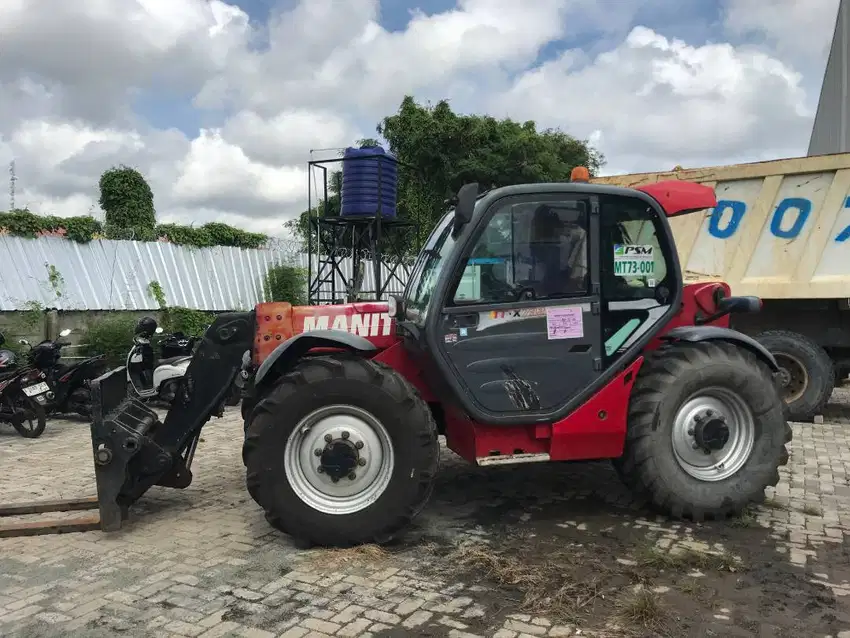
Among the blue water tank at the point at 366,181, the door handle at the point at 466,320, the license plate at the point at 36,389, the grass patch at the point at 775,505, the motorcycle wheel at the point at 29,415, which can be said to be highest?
the blue water tank at the point at 366,181

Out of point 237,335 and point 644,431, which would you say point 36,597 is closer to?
point 237,335

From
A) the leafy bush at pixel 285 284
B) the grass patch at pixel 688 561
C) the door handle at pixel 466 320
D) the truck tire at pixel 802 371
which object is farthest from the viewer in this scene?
the leafy bush at pixel 285 284

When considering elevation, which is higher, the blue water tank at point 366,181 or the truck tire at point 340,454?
the blue water tank at point 366,181

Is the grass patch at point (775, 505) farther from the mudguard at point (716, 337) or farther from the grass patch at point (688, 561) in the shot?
the grass patch at point (688, 561)

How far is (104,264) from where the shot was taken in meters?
12.4

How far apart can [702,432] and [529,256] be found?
1.68 metres

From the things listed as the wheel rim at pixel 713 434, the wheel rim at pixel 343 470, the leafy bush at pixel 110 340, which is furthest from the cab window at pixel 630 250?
the leafy bush at pixel 110 340

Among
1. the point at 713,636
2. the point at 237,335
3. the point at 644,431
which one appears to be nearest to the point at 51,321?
the point at 237,335

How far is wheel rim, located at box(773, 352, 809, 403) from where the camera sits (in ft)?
27.7

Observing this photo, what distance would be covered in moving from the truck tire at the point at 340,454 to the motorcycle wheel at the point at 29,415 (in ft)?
18.0

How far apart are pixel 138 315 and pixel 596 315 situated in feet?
32.8

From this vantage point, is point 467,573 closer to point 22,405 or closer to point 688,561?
point 688,561

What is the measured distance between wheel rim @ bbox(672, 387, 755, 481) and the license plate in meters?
7.46

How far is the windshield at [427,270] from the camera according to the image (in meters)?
4.69
